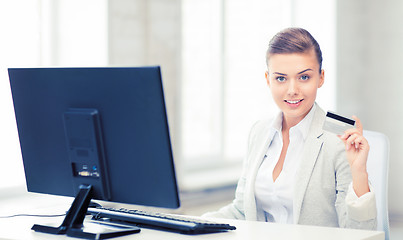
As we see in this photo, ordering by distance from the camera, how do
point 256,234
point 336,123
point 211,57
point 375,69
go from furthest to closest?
point 375,69, point 211,57, point 336,123, point 256,234

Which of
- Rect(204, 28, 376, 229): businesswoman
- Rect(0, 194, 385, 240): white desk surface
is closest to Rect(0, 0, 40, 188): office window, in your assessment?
Rect(0, 194, 385, 240): white desk surface

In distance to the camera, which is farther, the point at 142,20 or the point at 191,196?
the point at 191,196

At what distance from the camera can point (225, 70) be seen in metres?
4.05

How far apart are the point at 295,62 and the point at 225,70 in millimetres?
1941

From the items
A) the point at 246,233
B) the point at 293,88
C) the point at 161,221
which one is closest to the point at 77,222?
the point at 161,221

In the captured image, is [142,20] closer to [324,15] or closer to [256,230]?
[256,230]

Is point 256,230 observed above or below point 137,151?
below

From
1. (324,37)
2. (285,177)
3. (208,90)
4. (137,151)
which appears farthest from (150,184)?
(324,37)

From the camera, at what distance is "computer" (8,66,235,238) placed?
1.50 meters

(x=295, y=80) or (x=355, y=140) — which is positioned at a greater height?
(x=295, y=80)

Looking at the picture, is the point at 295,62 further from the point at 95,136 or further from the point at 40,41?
the point at 40,41

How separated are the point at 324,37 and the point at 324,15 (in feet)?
0.62

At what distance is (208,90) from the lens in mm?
3992

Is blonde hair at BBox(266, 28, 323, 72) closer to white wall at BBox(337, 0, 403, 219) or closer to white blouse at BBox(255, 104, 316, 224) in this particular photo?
white blouse at BBox(255, 104, 316, 224)
